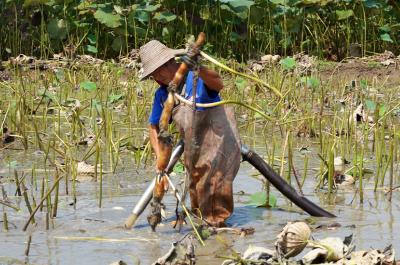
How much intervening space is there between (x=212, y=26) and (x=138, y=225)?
6.28m

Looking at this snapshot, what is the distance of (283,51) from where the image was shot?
11883 mm

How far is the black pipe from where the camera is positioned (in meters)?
5.75

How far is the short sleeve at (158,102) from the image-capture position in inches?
222

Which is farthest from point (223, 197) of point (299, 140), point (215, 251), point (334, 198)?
point (299, 140)

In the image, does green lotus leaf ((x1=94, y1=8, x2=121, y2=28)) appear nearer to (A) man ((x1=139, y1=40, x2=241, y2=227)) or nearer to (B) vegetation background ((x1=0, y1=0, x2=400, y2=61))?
(B) vegetation background ((x1=0, y1=0, x2=400, y2=61))

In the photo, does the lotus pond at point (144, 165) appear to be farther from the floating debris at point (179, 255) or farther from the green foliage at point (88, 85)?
the floating debris at point (179, 255)

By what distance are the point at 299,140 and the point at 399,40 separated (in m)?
4.27

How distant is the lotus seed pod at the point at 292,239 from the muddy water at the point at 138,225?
54 cm

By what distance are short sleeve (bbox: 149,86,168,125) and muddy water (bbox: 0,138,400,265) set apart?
0.59 meters

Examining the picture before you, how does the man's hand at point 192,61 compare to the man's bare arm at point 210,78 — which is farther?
the man's bare arm at point 210,78

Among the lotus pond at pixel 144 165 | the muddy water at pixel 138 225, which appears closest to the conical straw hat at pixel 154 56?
the lotus pond at pixel 144 165

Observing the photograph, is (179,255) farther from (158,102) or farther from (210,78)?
(158,102)

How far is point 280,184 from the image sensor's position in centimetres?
580

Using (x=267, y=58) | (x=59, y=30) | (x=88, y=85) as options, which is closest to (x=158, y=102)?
(x=88, y=85)
